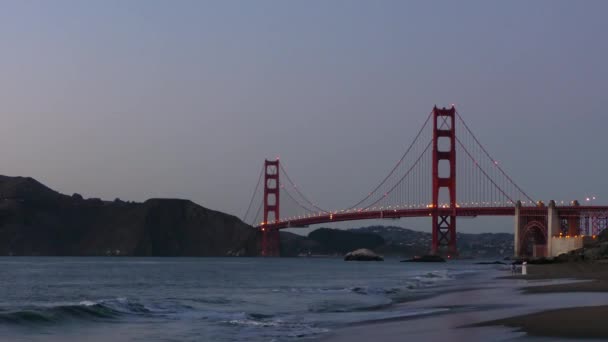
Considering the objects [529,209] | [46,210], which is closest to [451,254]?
[529,209]

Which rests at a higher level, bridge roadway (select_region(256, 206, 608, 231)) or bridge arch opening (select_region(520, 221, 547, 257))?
bridge roadway (select_region(256, 206, 608, 231))

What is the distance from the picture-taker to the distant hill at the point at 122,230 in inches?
6831

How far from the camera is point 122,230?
17612 cm

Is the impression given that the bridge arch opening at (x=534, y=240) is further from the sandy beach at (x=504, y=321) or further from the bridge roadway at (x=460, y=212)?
the sandy beach at (x=504, y=321)

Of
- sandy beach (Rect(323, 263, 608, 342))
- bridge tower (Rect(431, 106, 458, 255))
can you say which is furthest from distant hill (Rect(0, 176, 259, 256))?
sandy beach (Rect(323, 263, 608, 342))

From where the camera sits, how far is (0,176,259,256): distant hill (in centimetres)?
17350

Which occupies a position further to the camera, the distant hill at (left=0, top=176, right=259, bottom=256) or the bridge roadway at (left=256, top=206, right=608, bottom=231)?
the distant hill at (left=0, top=176, right=259, bottom=256)

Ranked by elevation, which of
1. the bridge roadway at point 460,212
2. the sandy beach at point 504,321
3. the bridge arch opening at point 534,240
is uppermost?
the bridge roadway at point 460,212

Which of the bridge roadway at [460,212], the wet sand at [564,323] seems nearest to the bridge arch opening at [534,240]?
the bridge roadway at [460,212]

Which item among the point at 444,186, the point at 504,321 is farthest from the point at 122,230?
the point at 504,321

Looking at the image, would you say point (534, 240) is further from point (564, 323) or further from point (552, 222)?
point (564, 323)

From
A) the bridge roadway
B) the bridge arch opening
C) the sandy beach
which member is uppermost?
the bridge roadway

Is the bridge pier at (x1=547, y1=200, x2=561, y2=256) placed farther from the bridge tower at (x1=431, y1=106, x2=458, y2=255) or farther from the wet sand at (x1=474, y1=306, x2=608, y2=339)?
the wet sand at (x1=474, y1=306, x2=608, y2=339)

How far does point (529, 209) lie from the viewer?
9381 centimetres
